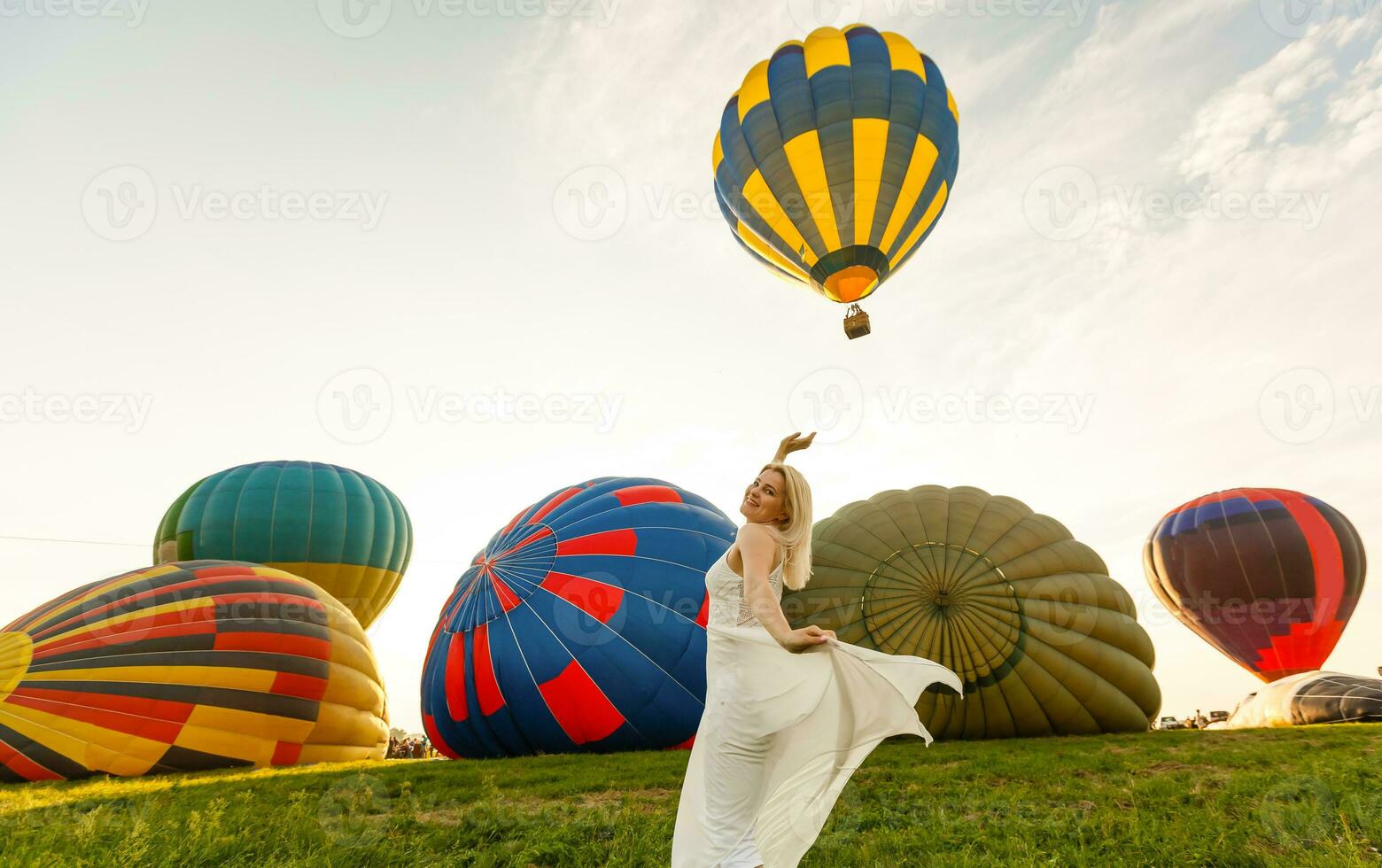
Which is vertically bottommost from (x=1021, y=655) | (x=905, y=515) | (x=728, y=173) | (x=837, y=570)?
(x=1021, y=655)

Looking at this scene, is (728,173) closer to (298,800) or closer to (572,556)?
(572,556)

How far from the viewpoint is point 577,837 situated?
3.88 m

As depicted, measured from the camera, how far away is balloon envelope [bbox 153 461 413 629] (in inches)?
593

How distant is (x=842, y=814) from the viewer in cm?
436

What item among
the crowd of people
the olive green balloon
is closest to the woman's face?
the olive green balloon

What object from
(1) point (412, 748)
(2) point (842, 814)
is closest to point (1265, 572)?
(2) point (842, 814)

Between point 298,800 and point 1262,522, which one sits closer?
point 298,800

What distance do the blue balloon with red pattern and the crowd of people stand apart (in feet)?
17.0

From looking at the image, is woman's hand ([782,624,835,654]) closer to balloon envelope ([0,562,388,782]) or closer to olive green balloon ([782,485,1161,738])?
olive green balloon ([782,485,1161,738])

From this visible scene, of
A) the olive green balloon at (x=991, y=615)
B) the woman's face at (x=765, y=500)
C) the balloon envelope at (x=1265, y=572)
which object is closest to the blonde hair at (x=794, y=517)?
the woman's face at (x=765, y=500)

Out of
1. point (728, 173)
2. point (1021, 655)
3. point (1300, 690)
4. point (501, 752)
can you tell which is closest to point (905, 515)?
point (1021, 655)

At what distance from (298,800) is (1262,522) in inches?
788

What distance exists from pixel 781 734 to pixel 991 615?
677 cm

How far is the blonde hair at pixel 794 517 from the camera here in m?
2.88
